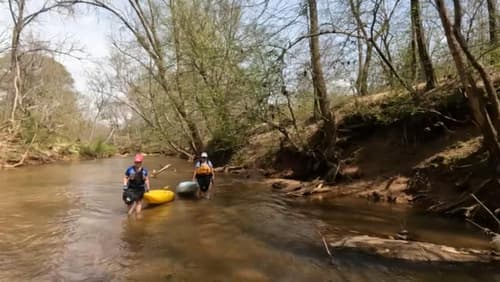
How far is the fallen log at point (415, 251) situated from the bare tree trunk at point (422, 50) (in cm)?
619

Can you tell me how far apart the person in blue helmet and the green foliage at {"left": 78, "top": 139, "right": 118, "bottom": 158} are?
22.0m

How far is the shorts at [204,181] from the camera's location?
1252 cm

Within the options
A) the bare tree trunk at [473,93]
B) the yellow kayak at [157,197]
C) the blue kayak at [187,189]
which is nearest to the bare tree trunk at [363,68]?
the bare tree trunk at [473,93]

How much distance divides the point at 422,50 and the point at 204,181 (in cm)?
705

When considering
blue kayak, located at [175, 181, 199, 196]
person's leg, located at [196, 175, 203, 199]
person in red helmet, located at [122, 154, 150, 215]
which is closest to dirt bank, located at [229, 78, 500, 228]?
person's leg, located at [196, 175, 203, 199]

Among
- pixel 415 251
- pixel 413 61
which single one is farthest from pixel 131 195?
pixel 413 61

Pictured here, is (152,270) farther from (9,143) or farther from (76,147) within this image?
(76,147)

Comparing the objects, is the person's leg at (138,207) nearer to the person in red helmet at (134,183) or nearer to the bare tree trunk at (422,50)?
the person in red helmet at (134,183)

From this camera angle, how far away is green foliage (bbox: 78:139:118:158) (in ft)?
105

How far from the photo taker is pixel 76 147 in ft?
103

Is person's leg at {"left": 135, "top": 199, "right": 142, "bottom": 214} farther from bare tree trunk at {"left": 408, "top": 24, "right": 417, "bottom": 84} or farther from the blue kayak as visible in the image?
bare tree trunk at {"left": 408, "top": 24, "right": 417, "bottom": 84}

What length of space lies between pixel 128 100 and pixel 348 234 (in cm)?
2630

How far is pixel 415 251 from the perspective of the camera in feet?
20.2

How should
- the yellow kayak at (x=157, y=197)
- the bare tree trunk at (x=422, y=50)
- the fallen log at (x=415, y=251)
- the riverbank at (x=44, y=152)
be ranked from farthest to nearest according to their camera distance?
the riverbank at (x=44, y=152), the yellow kayak at (x=157, y=197), the bare tree trunk at (x=422, y=50), the fallen log at (x=415, y=251)
